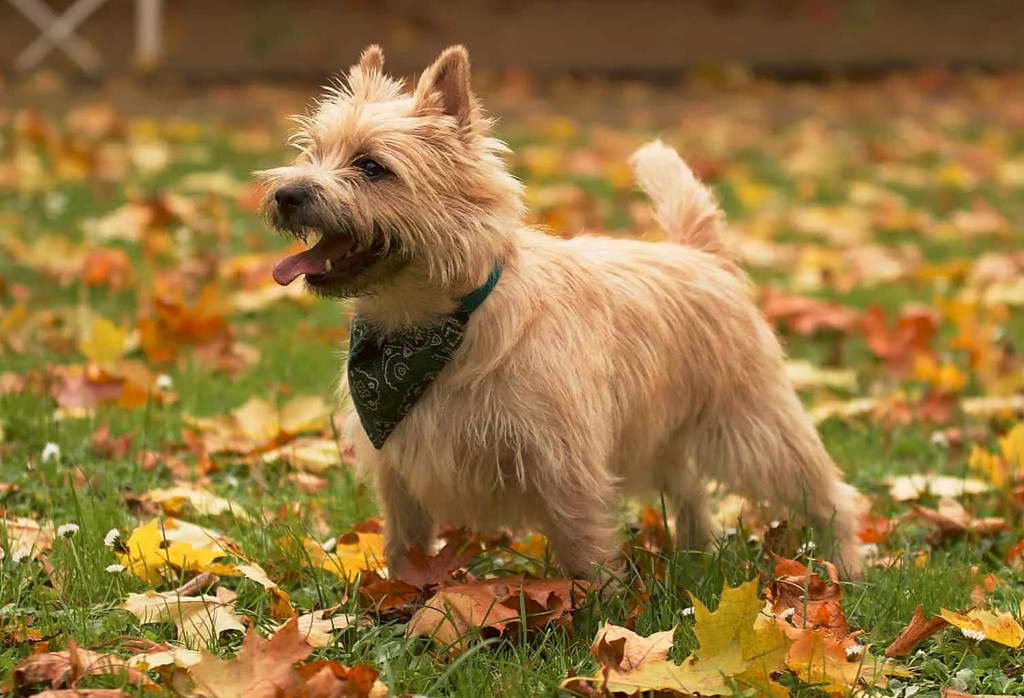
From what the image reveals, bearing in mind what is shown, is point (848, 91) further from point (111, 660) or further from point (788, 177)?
point (111, 660)

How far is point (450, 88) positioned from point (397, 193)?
0.33m

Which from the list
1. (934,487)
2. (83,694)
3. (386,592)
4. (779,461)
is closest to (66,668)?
(83,694)

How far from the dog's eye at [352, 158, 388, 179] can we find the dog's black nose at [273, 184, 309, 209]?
165 mm

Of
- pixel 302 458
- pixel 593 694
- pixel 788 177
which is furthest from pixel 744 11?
pixel 593 694

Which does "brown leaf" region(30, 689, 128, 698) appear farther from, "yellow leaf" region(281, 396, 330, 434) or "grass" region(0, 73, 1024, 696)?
"yellow leaf" region(281, 396, 330, 434)

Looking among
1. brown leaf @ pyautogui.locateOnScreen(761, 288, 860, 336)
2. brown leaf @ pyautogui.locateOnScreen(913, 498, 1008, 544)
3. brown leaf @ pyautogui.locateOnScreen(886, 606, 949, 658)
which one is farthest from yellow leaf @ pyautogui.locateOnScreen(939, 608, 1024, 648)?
brown leaf @ pyautogui.locateOnScreen(761, 288, 860, 336)

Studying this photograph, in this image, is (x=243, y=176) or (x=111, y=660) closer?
(x=111, y=660)

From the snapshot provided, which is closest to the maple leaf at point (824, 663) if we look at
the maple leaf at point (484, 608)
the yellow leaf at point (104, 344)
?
the maple leaf at point (484, 608)

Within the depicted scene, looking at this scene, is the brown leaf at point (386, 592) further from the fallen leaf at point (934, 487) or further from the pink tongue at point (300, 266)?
the fallen leaf at point (934, 487)

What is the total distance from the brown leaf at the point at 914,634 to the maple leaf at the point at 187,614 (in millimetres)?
1438

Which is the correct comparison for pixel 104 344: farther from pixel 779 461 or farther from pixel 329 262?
pixel 779 461

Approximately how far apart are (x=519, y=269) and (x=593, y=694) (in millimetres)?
1030

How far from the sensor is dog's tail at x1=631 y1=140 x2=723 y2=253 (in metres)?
3.94

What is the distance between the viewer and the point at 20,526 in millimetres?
3330
